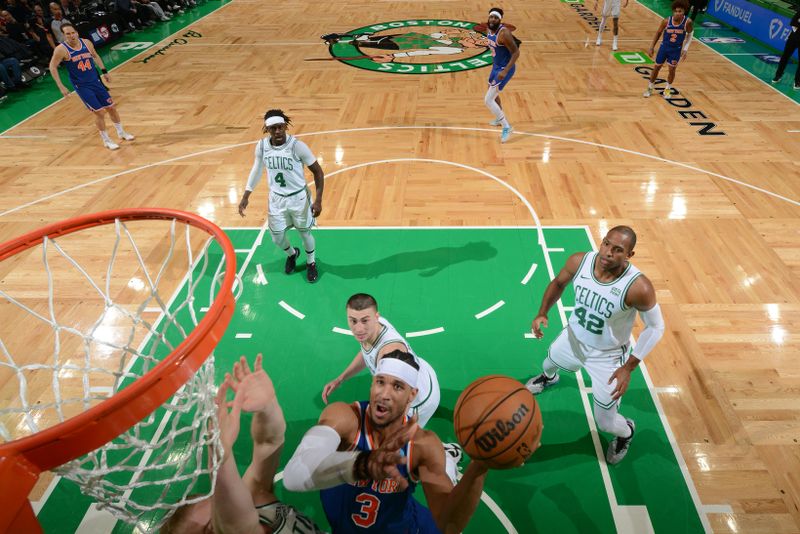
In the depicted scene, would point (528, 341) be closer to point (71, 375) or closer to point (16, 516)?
point (16, 516)

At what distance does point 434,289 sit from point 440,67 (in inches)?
341

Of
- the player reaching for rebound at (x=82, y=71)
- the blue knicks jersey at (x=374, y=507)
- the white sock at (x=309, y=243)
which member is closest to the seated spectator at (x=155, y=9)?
the player reaching for rebound at (x=82, y=71)

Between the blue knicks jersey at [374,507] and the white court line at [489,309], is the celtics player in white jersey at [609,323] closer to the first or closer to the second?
Result: the white court line at [489,309]

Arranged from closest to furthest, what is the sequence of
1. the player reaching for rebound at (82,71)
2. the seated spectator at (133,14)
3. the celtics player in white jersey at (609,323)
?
the celtics player in white jersey at (609,323) → the player reaching for rebound at (82,71) → the seated spectator at (133,14)

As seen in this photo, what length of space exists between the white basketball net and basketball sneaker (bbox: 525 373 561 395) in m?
2.74

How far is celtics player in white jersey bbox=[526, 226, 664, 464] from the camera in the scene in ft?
10.8

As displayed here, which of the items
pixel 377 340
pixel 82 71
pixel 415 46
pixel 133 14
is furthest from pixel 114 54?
pixel 377 340

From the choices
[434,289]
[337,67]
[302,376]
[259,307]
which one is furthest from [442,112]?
[302,376]

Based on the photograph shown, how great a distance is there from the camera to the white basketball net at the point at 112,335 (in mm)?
3684

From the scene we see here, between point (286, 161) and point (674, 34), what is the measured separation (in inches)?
324

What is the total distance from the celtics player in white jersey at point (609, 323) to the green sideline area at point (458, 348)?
0.36 metres

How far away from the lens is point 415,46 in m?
14.0

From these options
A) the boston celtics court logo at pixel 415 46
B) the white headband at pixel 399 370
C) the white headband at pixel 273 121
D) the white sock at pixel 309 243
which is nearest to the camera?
the white headband at pixel 399 370

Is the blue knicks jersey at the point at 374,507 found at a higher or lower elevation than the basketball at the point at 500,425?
lower
